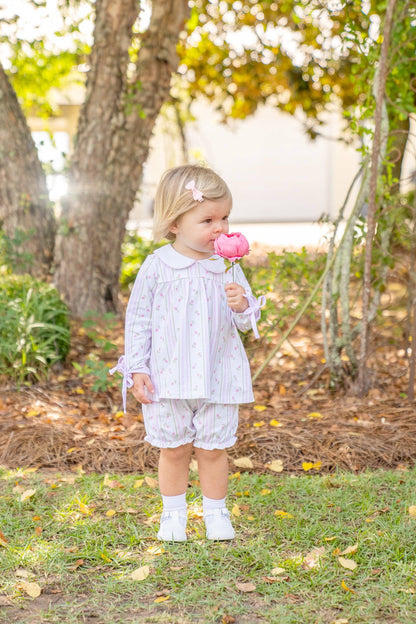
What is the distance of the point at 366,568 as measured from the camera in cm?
242

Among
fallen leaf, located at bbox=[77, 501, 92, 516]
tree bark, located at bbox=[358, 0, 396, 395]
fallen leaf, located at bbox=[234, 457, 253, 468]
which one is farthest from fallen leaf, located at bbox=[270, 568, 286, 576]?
tree bark, located at bbox=[358, 0, 396, 395]

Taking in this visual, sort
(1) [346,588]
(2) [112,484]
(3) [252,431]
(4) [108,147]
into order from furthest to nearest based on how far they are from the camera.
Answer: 1. (4) [108,147]
2. (3) [252,431]
3. (2) [112,484]
4. (1) [346,588]

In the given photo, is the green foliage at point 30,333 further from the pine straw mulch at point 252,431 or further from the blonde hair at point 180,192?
the blonde hair at point 180,192

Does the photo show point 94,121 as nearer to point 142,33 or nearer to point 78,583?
point 142,33

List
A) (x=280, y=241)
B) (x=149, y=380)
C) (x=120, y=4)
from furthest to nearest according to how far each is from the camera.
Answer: (x=280, y=241) < (x=120, y=4) < (x=149, y=380)

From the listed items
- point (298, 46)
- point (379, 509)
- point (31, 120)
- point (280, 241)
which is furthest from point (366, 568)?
point (31, 120)

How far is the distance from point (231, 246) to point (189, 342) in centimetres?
42

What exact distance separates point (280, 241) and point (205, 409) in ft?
34.2

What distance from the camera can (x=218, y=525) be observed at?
268 cm

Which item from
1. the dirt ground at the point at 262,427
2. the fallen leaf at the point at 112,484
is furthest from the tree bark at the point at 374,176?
the fallen leaf at the point at 112,484

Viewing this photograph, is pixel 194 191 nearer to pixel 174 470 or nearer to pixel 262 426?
pixel 174 470

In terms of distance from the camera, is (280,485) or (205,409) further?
(280,485)

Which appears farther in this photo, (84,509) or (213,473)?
(84,509)

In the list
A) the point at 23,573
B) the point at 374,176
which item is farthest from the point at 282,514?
the point at 374,176
